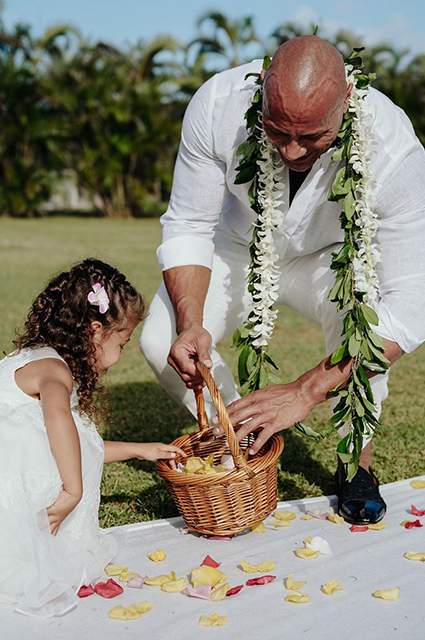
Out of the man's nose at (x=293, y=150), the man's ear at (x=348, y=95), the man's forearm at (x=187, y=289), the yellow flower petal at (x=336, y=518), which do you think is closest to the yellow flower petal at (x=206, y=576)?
the yellow flower petal at (x=336, y=518)

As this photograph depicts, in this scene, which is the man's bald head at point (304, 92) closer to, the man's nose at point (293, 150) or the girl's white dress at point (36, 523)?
the man's nose at point (293, 150)

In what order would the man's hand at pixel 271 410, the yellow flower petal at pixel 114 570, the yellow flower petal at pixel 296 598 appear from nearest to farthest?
the yellow flower petal at pixel 296 598 → the yellow flower petal at pixel 114 570 → the man's hand at pixel 271 410

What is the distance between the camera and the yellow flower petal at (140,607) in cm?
242

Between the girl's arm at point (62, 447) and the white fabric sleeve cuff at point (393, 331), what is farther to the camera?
the white fabric sleeve cuff at point (393, 331)

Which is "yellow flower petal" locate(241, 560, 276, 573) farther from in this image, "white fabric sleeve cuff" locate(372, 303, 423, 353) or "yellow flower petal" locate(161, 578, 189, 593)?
"white fabric sleeve cuff" locate(372, 303, 423, 353)

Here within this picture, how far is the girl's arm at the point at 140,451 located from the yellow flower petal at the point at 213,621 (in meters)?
0.74

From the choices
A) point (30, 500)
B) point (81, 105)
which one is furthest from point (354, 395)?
point (81, 105)

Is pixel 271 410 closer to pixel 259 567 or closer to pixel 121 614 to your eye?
pixel 259 567

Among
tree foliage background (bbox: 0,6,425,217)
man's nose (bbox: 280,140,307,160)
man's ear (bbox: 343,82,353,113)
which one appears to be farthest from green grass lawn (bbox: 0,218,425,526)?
tree foliage background (bbox: 0,6,425,217)

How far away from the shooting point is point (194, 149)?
354 cm

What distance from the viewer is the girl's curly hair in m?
2.89

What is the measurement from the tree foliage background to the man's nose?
20938 mm

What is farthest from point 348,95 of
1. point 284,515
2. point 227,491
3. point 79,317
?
point 284,515

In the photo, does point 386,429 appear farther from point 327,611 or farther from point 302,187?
point 327,611
